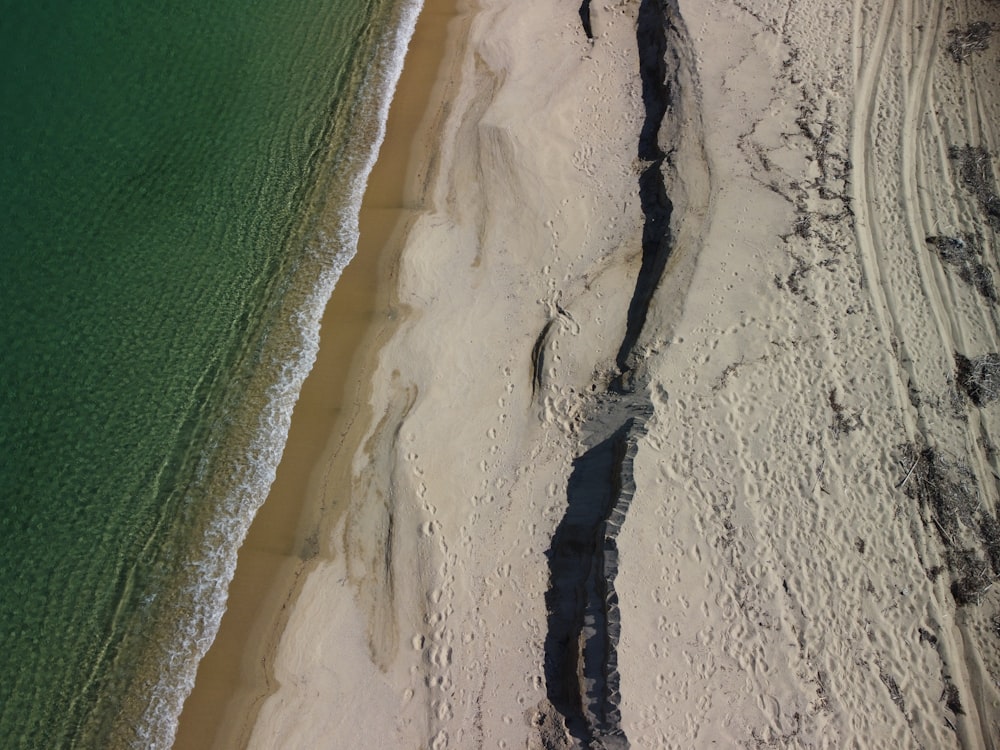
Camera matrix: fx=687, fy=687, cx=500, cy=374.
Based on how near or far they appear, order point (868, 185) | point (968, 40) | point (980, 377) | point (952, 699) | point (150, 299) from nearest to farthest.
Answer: point (952, 699), point (980, 377), point (150, 299), point (868, 185), point (968, 40)

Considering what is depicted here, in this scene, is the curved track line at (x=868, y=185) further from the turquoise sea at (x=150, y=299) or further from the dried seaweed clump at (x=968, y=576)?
the turquoise sea at (x=150, y=299)

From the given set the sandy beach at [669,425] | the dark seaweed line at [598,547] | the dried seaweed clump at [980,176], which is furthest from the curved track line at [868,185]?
the dark seaweed line at [598,547]

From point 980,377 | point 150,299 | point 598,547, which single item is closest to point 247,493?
point 150,299

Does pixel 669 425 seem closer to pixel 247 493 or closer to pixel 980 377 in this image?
pixel 980 377

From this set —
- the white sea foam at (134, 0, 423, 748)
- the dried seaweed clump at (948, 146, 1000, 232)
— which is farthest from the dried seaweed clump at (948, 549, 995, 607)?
the white sea foam at (134, 0, 423, 748)

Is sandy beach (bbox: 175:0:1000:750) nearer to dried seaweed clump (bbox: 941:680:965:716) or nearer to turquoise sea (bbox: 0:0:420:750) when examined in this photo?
dried seaweed clump (bbox: 941:680:965:716)
